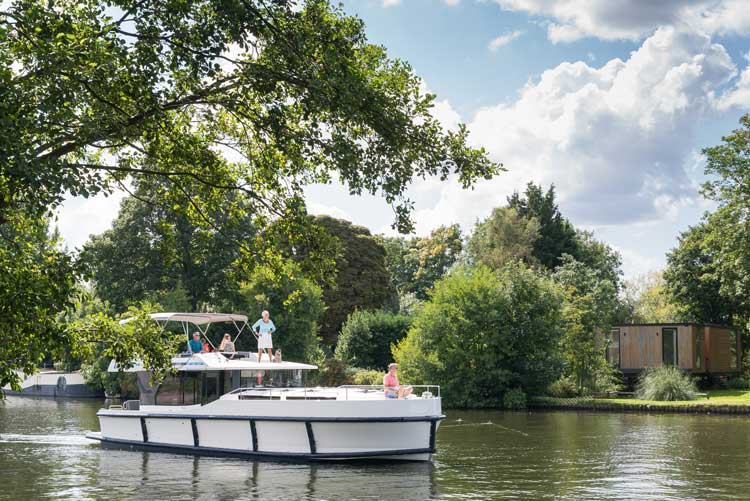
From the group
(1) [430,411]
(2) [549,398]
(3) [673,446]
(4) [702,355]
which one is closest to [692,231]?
(4) [702,355]

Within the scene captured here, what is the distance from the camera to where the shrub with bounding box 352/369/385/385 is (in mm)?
42125

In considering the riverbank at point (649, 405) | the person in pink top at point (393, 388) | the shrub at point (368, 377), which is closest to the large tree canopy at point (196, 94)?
the person in pink top at point (393, 388)

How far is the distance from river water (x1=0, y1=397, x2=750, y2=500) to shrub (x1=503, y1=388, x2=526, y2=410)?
8091 millimetres

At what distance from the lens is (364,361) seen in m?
48.2

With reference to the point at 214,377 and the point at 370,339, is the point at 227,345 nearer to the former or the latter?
the point at 214,377

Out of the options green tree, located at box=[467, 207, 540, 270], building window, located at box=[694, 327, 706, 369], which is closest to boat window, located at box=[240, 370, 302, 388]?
building window, located at box=[694, 327, 706, 369]

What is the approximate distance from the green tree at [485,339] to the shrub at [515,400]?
477mm

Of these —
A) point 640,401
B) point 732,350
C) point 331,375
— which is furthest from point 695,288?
point 331,375

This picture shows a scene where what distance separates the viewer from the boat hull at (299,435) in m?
20.1

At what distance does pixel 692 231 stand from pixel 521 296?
863 inches

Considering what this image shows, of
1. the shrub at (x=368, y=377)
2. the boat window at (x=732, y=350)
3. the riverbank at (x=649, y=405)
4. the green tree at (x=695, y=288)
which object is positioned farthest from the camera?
the green tree at (x=695, y=288)

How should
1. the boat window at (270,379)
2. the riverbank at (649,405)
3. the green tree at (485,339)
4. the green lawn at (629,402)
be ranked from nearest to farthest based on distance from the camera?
the boat window at (270,379) → the riverbank at (649,405) → the green lawn at (629,402) → the green tree at (485,339)

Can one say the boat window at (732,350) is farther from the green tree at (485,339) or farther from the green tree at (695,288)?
the green tree at (485,339)

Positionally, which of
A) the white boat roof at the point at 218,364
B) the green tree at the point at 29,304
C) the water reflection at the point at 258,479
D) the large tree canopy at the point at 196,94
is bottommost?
the water reflection at the point at 258,479
